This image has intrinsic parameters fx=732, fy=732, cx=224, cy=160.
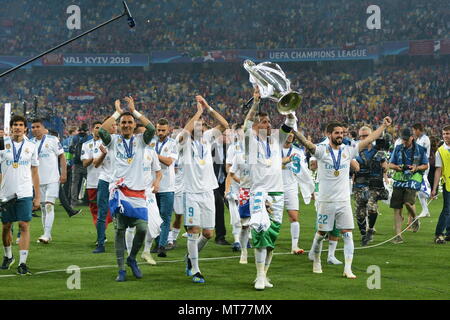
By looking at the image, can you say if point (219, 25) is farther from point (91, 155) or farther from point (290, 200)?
point (290, 200)

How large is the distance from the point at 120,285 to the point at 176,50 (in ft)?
153

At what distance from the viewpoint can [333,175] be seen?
10.6m

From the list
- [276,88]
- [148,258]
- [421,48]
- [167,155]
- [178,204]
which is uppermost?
[421,48]

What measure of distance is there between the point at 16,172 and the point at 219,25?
4844 cm

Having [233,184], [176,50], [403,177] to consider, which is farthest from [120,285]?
[176,50]

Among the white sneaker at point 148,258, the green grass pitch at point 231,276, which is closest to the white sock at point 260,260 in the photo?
the green grass pitch at point 231,276

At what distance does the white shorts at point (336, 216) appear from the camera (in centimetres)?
1048

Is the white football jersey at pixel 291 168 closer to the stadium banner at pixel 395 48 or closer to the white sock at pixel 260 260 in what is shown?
the white sock at pixel 260 260

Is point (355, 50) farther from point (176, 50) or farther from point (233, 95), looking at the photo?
point (176, 50)

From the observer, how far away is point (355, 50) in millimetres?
52000

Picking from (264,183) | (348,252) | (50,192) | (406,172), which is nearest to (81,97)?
(50,192)

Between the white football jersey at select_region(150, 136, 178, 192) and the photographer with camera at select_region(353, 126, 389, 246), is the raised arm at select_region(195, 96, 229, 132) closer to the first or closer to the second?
the white football jersey at select_region(150, 136, 178, 192)

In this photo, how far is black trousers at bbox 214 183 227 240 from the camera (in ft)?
45.5

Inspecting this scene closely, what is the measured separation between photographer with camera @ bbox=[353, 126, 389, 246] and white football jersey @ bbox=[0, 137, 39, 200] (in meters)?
6.25
